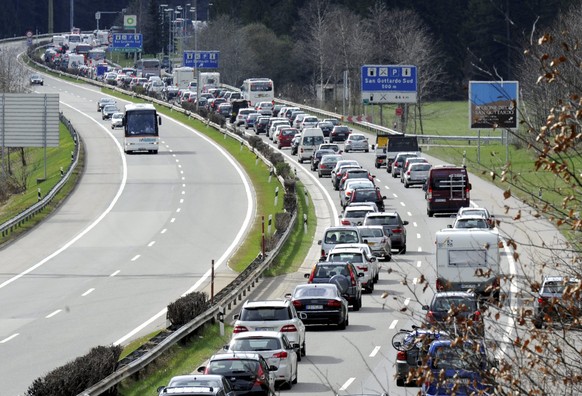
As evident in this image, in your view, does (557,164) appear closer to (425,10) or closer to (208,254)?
(208,254)

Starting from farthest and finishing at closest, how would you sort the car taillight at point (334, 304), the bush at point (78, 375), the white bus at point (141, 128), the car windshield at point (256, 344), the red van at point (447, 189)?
the white bus at point (141, 128), the red van at point (447, 189), the car taillight at point (334, 304), the car windshield at point (256, 344), the bush at point (78, 375)

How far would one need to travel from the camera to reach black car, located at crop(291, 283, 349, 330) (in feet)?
110

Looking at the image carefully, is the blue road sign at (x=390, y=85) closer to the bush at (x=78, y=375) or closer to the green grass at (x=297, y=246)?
the green grass at (x=297, y=246)

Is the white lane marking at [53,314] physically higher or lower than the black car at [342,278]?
lower

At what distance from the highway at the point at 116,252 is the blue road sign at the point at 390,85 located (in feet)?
42.7

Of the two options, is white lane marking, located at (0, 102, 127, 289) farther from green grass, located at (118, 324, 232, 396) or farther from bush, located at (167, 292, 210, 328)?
green grass, located at (118, 324, 232, 396)

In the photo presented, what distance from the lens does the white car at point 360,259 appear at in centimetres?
4106

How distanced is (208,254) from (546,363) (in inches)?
1597

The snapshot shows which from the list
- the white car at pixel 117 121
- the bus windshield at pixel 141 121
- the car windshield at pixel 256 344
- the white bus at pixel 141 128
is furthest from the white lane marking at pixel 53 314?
the white car at pixel 117 121

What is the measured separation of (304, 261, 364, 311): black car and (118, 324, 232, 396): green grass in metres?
4.04

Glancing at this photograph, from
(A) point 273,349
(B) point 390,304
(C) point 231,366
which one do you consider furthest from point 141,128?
(C) point 231,366

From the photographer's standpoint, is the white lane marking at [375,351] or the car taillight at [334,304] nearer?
the white lane marking at [375,351]

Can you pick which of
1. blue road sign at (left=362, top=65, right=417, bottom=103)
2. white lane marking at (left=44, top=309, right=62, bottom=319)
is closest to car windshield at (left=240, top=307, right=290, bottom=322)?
white lane marking at (left=44, top=309, right=62, bottom=319)

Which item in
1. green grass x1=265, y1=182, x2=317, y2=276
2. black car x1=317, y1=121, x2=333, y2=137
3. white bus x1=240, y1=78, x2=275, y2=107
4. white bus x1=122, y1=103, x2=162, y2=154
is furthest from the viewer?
white bus x1=240, y1=78, x2=275, y2=107
